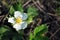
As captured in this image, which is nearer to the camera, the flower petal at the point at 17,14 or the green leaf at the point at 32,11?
the flower petal at the point at 17,14

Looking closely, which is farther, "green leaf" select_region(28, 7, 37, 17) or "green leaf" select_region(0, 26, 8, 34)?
"green leaf" select_region(28, 7, 37, 17)

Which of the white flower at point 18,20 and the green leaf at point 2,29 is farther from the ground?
the green leaf at point 2,29

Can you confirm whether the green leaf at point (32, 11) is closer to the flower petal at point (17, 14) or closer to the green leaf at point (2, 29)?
the flower petal at point (17, 14)

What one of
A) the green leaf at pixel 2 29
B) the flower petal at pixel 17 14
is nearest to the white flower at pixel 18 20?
the flower petal at pixel 17 14

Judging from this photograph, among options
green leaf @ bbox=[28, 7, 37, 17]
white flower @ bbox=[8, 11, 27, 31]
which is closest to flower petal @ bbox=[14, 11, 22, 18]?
white flower @ bbox=[8, 11, 27, 31]

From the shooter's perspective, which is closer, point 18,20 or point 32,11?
point 18,20

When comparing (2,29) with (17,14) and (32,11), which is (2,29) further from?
(32,11)

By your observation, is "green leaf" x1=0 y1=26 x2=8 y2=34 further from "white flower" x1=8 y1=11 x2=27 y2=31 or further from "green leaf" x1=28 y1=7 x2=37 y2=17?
"green leaf" x1=28 y1=7 x2=37 y2=17

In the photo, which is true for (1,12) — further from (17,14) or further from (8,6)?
(17,14)

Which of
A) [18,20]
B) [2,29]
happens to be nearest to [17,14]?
[18,20]
